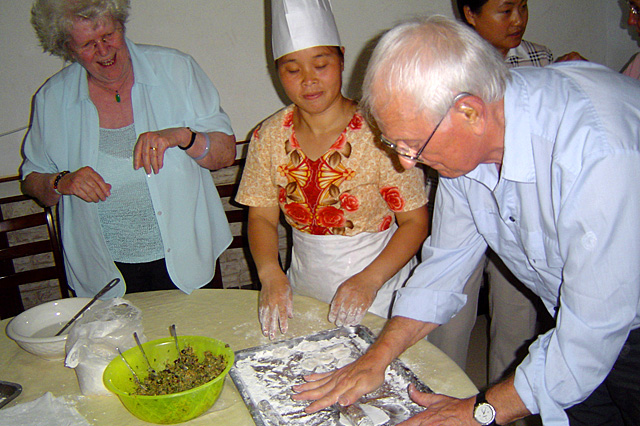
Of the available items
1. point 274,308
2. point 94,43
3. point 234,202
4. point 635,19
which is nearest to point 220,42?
point 234,202

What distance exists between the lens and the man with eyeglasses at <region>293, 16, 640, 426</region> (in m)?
0.91

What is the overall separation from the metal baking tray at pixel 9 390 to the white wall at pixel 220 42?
179 cm

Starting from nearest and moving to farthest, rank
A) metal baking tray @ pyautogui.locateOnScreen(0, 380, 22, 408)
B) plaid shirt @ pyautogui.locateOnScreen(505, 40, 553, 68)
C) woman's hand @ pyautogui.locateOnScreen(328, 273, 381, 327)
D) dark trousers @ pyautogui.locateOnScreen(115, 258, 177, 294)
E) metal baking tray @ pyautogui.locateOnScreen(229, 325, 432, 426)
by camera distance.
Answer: metal baking tray @ pyautogui.locateOnScreen(229, 325, 432, 426) → metal baking tray @ pyautogui.locateOnScreen(0, 380, 22, 408) → woman's hand @ pyautogui.locateOnScreen(328, 273, 381, 327) → dark trousers @ pyautogui.locateOnScreen(115, 258, 177, 294) → plaid shirt @ pyautogui.locateOnScreen(505, 40, 553, 68)

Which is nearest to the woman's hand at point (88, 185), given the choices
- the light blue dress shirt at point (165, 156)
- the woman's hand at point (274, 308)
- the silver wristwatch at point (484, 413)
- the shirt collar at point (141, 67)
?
the light blue dress shirt at point (165, 156)

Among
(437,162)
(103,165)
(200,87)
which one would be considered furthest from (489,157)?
(103,165)

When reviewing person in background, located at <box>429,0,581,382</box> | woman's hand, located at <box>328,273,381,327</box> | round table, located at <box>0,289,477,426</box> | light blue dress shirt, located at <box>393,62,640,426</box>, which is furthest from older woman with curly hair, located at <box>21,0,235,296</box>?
light blue dress shirt, located at <box>393,62,640,426</box>

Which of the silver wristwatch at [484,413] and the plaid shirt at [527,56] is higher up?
the plaid shirt at [527,56]

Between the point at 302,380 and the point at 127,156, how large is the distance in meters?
1.20

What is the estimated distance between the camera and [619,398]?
1229 mm

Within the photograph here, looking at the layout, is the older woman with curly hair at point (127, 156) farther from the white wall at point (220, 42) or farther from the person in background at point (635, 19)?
the person in background at point (635, 19)

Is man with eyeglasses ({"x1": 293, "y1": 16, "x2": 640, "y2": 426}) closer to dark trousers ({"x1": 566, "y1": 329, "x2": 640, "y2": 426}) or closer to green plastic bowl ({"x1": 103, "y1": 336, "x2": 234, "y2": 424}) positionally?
dark trousers ({"x1": 566, "y1": 329, "x2": 640, "y2": 426})

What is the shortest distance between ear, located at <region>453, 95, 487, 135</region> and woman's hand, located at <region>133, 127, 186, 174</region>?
3.89 ft

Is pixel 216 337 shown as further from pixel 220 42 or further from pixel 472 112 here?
pixel 220 42

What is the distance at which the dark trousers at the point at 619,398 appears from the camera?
1.16 metres
